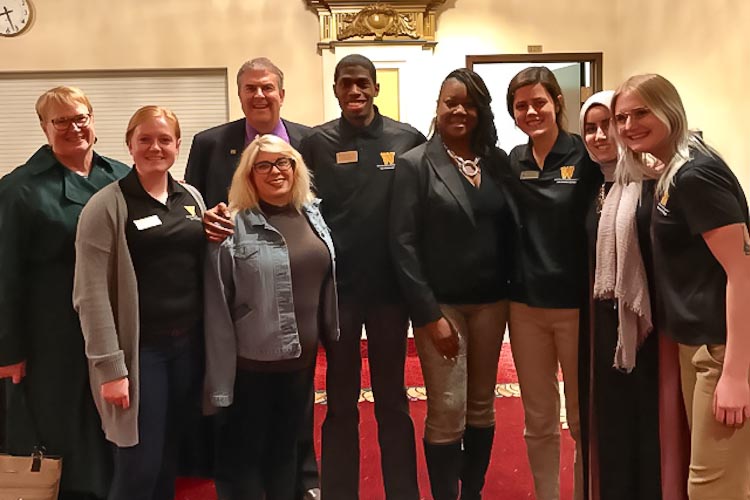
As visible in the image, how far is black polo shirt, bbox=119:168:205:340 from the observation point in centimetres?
187

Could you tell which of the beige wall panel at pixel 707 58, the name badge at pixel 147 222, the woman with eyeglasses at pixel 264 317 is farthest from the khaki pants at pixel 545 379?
the beige wall panel at pixel 707 58

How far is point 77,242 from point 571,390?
66.5 inches

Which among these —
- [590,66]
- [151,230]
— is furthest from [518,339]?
[590,66]

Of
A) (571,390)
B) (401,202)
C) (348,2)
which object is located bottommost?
(571,390)

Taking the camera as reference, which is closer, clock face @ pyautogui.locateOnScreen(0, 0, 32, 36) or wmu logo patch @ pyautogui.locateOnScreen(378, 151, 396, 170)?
wmu logo patch @ pyautogui.locateOnScreen(378, 151, 396, 170)

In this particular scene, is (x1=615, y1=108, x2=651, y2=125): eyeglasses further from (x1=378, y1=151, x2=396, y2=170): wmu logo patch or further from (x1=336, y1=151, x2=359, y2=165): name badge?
(x1=336, y1=151, x2=359, y2=165): name badge

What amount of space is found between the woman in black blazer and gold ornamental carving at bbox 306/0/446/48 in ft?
11.3

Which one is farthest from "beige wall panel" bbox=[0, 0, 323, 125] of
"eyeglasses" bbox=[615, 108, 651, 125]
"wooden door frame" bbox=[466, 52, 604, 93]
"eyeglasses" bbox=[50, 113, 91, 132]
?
"eyeglasses" bbox=[615, 108, 651, 125]

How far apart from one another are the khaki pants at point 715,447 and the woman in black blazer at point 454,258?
70 cm

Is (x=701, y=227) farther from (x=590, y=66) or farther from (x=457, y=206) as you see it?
(x=590, y=66)

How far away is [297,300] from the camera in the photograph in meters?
2.01

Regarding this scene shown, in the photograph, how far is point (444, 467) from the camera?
7.36ft

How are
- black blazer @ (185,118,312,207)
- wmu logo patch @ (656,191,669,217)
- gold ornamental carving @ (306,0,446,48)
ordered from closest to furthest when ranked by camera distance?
wmu logo patch @ (656,191,669,217), black blazer @ (185,118,312,207), gold ornamental carving @ (306,0,446,48)

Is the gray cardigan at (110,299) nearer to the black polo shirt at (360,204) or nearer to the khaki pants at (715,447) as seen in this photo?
the black polo shirt at (360,204)
